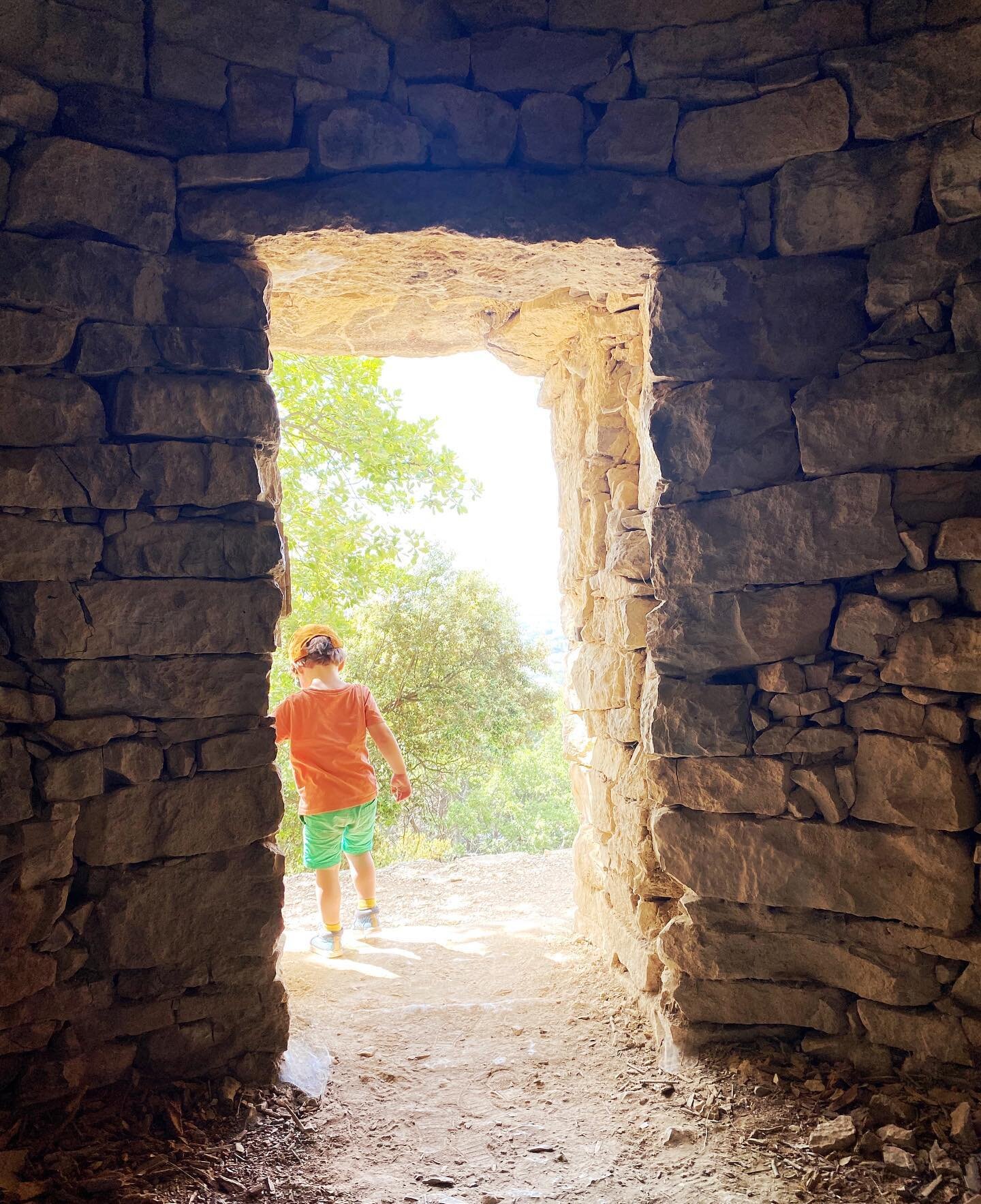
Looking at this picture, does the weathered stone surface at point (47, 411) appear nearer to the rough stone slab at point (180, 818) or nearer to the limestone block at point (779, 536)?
the rough stone slab at point (180, 818)

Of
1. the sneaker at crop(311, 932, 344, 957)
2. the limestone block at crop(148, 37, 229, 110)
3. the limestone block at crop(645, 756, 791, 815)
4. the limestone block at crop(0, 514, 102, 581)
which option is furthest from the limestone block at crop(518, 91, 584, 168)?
the sneaker at crop(311, 932, 344, 957)

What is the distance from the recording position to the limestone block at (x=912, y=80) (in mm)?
2736

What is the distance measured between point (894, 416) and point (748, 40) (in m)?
1.36

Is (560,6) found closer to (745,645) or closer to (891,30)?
(891,30)

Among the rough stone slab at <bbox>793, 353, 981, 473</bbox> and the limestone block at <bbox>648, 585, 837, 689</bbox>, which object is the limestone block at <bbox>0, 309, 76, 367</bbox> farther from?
the rough stone slab at <bbox>793, 353, 981, 473</bbox>

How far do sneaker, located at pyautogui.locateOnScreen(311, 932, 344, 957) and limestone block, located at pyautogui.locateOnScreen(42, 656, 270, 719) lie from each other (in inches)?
70.3

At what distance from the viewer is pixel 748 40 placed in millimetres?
2875

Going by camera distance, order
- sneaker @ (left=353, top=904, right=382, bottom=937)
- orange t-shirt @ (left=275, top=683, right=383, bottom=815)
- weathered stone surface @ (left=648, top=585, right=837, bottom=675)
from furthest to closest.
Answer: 1. sneaker @ (left=353, top=904, right=382, bottom=937)
2. orange t-shirt @ (left=275, top=683, right=383, bottom=815)
3. weathered stone surface @ (left=648, top=585, right=837, bottom=675)

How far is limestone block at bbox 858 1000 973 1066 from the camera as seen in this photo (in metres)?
2.56

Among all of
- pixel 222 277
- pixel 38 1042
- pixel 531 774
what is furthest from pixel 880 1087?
pixel 531 774

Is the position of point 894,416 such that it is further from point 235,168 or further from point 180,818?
point 180,818

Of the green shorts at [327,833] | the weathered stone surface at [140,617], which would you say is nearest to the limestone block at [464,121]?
the weathered stone surface at [140,617]

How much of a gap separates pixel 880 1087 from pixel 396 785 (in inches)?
87.8

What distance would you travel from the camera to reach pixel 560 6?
291cm
